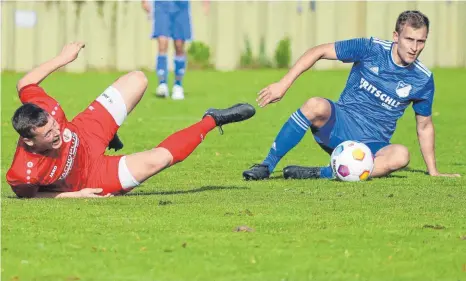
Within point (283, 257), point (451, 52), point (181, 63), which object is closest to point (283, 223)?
point (283, 257)

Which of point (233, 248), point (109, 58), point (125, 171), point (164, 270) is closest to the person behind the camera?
point (164, 270)

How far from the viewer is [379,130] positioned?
11.6 meters

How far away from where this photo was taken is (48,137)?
9242mm

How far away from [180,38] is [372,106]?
36.9ft

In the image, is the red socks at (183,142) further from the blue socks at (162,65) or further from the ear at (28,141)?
the blue socks at (162,65)

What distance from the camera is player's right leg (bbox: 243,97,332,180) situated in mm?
11305

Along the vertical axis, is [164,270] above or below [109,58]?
above

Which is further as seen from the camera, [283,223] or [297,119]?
[297,119]

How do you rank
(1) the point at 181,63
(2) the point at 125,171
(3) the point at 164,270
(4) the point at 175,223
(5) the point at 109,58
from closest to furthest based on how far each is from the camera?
(3) the point at 164,270 → (4) the point at 175,223 → (2) the point at 125,171 → (1) the point at 181,63 → (5) the point at 109,58

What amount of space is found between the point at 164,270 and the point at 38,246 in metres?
1.01

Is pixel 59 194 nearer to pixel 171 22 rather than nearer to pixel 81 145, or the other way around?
pixel 81 145

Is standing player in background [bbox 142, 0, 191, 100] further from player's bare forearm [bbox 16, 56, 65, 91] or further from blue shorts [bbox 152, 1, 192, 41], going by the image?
player's bare forearm [bbox 16, 56, 65, 91]

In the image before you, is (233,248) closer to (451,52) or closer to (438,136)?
(438,136)

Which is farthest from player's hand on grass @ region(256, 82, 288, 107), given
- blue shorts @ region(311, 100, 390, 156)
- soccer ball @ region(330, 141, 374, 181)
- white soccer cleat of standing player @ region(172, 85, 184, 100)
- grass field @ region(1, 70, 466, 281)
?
white soccer cleat of standing player @ region(172, 85, 184, 100)
